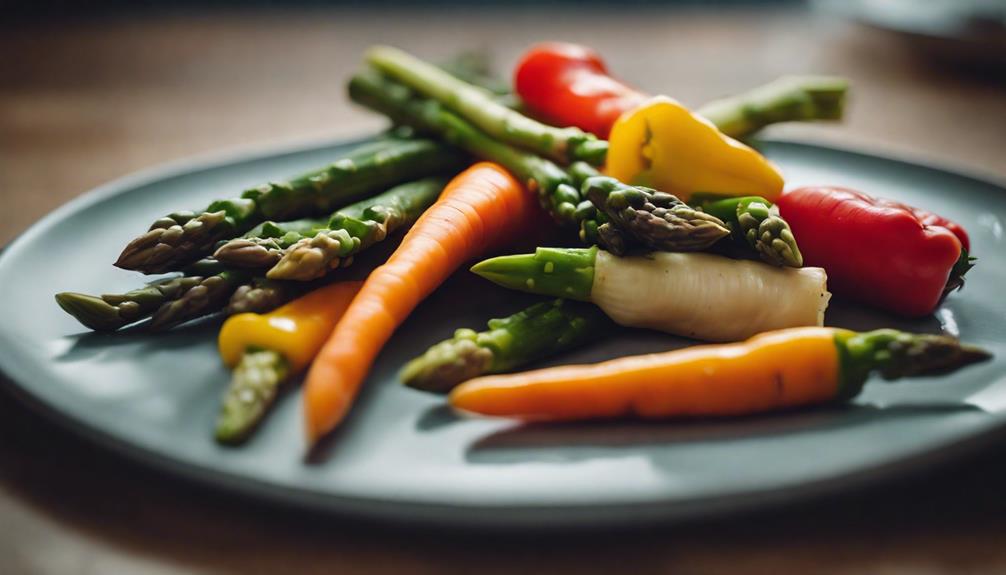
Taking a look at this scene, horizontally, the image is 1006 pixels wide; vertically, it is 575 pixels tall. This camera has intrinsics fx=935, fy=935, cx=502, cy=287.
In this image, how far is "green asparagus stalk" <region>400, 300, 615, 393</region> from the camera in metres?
1.71

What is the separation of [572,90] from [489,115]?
0.32 meters

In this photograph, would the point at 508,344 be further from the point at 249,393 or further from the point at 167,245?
the point at 167,245

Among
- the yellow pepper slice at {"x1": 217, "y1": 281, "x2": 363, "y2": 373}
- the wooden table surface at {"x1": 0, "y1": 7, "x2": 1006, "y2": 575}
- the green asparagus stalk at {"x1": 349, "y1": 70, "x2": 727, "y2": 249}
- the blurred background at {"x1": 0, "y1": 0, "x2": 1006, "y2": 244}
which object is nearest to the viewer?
the wooden table surface at {"x1": 0, "y1": 7, "x2": 1006, "y2": 575}

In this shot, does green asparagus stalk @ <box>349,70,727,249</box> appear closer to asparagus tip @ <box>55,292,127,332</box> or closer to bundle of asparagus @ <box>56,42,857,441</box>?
bundle of asparagus @ <box>56,42,857,441</box>

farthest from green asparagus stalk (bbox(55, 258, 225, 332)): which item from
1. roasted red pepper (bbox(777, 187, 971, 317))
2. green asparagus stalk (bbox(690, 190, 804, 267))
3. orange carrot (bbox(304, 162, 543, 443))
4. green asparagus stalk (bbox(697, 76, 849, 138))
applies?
green asparagus stalk (bbox(697, 76, 849, 138))

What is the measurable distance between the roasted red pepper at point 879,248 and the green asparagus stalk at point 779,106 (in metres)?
0.56

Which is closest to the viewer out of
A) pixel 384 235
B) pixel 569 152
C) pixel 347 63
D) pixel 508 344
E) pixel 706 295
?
pixel 508 344

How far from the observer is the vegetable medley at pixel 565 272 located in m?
1.66

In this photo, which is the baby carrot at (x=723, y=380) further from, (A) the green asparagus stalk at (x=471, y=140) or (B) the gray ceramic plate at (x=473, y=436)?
(A) the green asparagus stalk at (x=471, y=140)

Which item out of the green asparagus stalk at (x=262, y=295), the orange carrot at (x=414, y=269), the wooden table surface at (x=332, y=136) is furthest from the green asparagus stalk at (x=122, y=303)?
the orange carrot at (x=414, y=269)

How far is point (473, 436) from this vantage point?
1.60 m

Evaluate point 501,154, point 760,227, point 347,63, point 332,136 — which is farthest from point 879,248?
point 347,63

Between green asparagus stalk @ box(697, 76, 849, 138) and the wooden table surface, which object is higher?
green asparagus stalk @ box(697, 76, 849, 138)

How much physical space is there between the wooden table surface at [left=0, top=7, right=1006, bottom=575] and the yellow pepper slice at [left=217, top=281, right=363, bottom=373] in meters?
0.32
